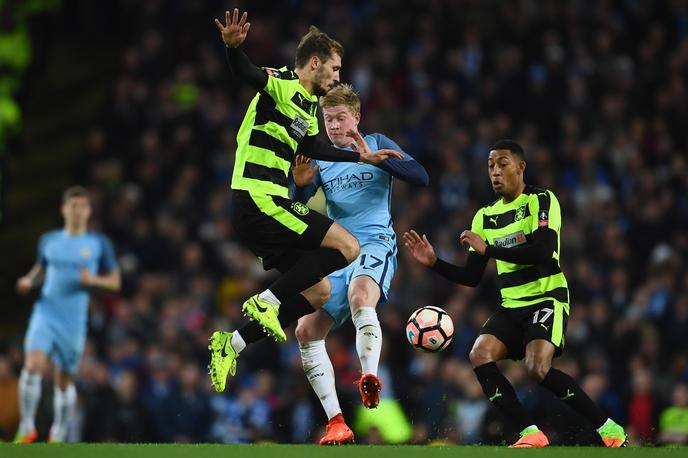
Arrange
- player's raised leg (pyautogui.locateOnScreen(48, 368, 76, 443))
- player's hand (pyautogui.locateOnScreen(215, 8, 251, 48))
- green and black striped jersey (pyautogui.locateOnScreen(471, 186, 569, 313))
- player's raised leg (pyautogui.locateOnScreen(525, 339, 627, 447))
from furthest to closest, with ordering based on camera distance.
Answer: player's raised leg (pyautogui.locateOnScreen(48, 368, 76, 443)) → green and black striped jersey (pyautogui.locateOnScreen(471, 186, 569, 313)) → player's raised leg (pyautogui.locateOnScreen(525, 339, 627, 447)) → player's hand (pyautogui.locateOnScreen(215, 8, 251, 48))

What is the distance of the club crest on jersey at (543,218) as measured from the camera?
7.75 metres

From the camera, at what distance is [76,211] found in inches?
434

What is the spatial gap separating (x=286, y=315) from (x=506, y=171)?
6.11ft

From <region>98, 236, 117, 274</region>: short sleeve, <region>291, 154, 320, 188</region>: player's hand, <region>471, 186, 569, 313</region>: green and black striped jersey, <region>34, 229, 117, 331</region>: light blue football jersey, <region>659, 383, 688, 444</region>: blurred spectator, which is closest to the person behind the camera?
<region>471, 186, 569, 313</region>: green and black striped jersey

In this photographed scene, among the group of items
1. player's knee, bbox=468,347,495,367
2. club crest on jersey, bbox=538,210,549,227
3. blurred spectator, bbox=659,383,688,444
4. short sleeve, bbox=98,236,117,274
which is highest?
short sleeve, bbox=98,236,117,274

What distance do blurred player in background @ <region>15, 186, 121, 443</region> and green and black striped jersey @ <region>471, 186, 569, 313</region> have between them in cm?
445

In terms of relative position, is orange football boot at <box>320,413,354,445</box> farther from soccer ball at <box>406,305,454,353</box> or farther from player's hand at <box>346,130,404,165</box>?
player's hand at <box>346,130,404,165</box>

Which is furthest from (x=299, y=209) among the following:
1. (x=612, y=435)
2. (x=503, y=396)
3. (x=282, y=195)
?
(x=612, y=435)

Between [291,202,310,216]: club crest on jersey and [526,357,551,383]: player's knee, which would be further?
[526,357,551,383]: player's knee

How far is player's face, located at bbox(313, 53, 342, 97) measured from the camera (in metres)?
7.60

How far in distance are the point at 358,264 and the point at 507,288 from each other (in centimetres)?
107

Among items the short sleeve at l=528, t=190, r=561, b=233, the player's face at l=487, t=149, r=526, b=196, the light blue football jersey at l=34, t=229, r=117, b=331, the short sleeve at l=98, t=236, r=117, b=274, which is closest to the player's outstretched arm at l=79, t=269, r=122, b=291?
the light blue football jersey at l=34, t=229, r=117, b=331

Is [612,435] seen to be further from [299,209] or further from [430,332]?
[299,209]

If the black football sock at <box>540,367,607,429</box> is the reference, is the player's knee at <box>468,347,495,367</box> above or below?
above
